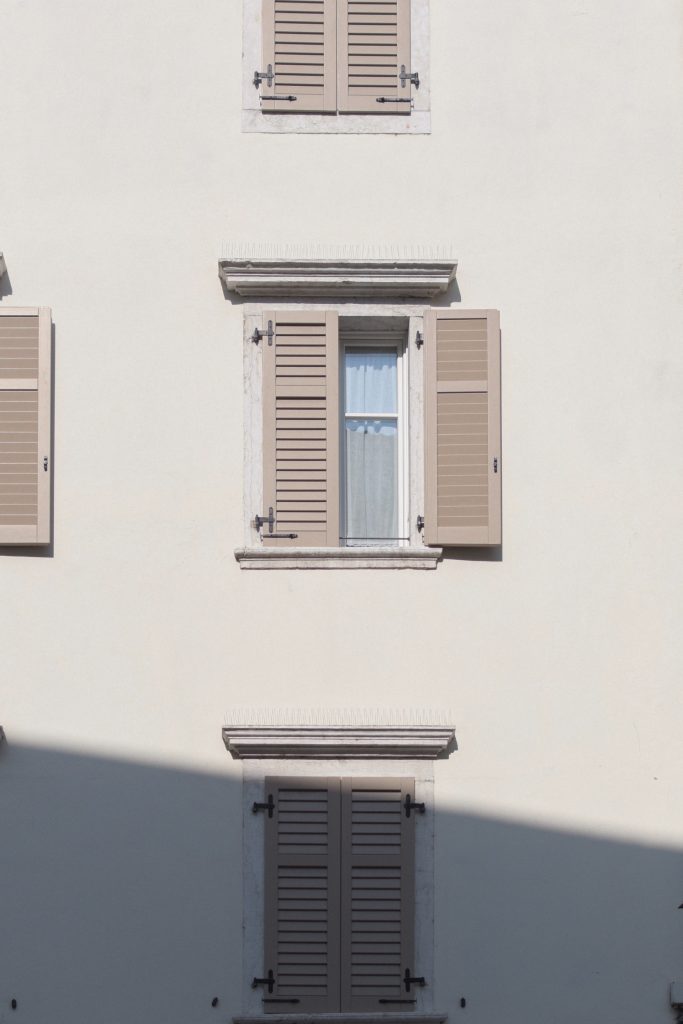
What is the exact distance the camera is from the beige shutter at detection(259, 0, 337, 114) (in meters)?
9.73

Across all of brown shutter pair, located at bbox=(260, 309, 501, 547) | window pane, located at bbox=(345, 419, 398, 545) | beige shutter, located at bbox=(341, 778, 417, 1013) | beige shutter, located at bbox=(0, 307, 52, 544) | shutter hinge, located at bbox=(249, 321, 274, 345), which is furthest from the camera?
window pane, located at bbox=(345, 419, 398, 545)

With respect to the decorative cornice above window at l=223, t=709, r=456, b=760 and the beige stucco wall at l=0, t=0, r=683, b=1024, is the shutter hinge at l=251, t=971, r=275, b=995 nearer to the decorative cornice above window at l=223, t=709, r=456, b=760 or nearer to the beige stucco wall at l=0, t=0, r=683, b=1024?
the beige stucco wall at l=0, t=0, r=683, b=1024

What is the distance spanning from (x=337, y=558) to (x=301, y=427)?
79 centimetres

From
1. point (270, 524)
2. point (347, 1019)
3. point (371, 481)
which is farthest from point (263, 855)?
point (371, 481)

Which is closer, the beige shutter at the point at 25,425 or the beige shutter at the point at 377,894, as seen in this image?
the beige shutter at the point at 377,894

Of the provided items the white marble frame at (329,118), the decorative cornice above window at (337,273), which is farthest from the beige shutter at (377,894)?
the white marble frame at (329,118)

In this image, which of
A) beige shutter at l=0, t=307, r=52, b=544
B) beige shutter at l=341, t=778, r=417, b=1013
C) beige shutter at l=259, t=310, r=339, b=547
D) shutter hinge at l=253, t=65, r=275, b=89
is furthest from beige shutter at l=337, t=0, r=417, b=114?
beige shutter at l=341, t=778, r=417, b=1013

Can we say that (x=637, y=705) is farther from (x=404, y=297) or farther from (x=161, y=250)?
(x=161, y=250)

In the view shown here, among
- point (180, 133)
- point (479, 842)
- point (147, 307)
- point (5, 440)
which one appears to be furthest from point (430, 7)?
point (479, 842)

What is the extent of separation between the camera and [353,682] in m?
9.23

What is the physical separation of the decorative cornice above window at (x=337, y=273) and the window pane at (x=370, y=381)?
44 centimetres

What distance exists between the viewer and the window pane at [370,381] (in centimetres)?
983

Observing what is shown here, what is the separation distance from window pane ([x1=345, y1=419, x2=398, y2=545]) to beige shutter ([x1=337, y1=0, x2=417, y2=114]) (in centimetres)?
186

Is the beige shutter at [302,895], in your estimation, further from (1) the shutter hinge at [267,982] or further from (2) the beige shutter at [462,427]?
(2) the beige shutter at [462,427]
